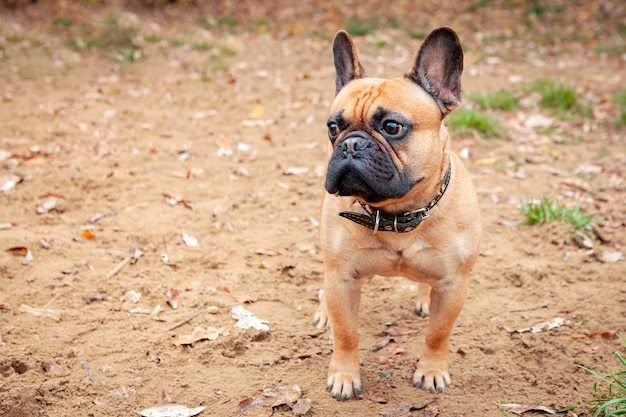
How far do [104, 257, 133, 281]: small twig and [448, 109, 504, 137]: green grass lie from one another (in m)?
3.93

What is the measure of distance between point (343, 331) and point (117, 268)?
6.43ft

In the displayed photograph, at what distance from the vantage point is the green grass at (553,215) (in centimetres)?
497

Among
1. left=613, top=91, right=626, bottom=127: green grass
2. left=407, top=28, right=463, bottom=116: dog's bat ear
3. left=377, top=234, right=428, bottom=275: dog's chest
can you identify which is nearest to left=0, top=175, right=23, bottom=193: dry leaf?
left=377, top=234, right=428, bottom=275: dog's chest

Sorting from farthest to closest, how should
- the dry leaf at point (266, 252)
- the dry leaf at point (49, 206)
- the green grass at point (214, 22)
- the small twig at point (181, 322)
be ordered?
the green grass at point (214, 22)
the dry leaf at point (49, 206)
the dry leaf at point (266, 252)
the small twig at point (181, 322)

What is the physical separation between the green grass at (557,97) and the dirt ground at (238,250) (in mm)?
213

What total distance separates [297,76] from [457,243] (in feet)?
21.3

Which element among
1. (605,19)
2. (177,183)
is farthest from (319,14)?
(177,183)

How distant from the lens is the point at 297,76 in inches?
365

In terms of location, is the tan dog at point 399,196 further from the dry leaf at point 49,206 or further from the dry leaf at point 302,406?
the dry leaf at point 49,206

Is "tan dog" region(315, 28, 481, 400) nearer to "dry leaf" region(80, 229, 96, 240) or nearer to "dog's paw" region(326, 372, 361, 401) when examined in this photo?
"dog's paw" region(326, 372, 361, 401)

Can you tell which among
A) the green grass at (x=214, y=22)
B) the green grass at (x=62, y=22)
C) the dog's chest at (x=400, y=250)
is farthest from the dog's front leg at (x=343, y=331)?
the green grass at (x=214, y=22)

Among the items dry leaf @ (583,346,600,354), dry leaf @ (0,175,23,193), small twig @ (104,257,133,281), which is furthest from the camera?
dry leaf @ (0,175,23,193)

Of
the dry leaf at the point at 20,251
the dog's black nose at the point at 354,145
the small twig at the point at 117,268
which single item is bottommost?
the small twig at the point at 117,268

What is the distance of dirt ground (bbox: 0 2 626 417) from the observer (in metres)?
3.51
